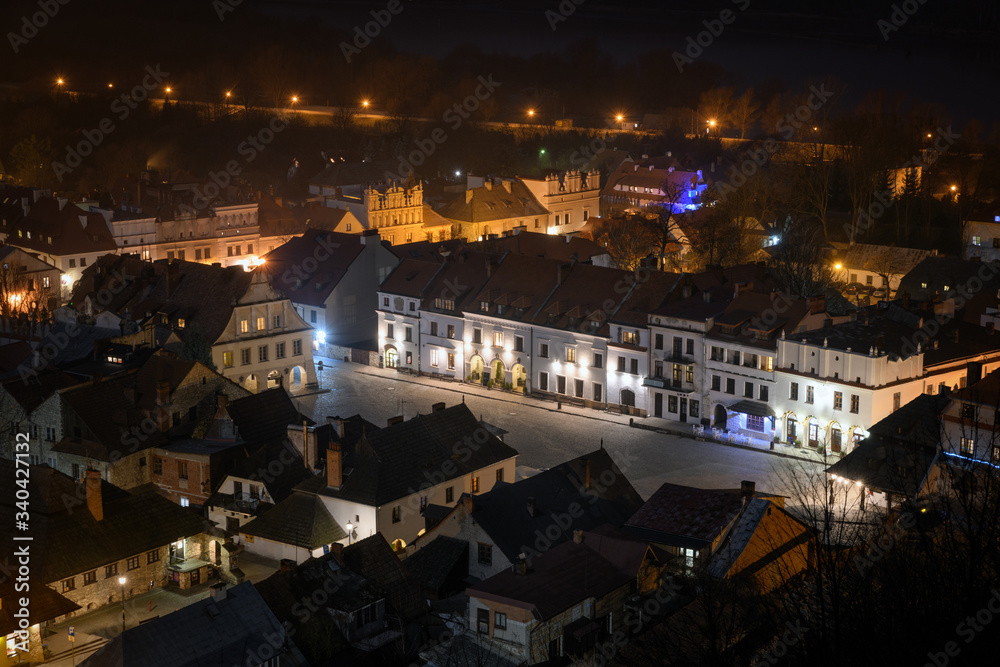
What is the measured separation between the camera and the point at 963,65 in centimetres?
10475

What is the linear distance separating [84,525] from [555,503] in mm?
11681

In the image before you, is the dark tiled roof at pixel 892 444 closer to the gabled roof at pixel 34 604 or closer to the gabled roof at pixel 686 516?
the gabled roof at pixel 686 516

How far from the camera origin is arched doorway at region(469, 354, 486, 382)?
2124 inches

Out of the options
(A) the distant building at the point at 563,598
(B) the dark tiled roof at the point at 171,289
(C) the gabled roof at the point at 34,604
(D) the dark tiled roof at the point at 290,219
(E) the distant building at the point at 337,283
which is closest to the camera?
(A) the distant building at the point at 563,598

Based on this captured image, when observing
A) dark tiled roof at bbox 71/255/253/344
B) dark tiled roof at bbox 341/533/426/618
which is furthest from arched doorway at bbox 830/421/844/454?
dark tiled roof at bbox 71/255/253/344

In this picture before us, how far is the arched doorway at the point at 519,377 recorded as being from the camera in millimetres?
52781

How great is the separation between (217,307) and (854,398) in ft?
78.0

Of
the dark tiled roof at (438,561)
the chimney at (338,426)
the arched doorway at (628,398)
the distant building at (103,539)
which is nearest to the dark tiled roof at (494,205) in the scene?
the arched doorway at (628,398)

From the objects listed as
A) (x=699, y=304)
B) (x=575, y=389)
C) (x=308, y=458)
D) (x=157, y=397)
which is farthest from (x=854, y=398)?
(x=157, y=397)

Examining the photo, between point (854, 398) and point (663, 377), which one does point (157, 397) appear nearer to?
point (663, 377)

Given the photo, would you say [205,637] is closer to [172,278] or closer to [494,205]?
[172,278]

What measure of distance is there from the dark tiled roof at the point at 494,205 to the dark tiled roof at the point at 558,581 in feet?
153

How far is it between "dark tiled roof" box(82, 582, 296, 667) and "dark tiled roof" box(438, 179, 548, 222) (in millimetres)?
48976

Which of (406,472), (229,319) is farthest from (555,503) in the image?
(229,319)
